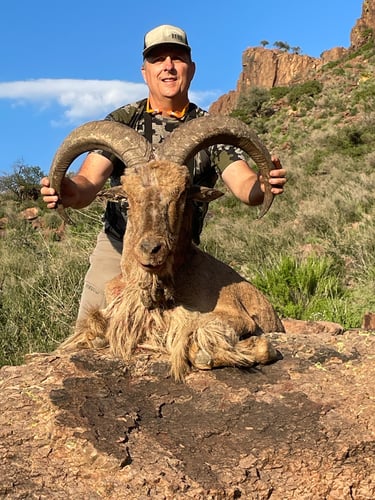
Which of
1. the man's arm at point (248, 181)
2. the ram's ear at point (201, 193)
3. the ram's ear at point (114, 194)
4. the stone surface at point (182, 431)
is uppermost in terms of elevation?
the man's arm at point (248, 181)

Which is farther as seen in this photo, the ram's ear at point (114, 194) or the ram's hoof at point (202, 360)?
the ram's ear at point (114, 194)

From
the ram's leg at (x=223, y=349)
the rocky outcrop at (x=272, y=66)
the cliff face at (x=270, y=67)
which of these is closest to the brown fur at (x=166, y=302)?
the ram's leg at (x=223, y=349)

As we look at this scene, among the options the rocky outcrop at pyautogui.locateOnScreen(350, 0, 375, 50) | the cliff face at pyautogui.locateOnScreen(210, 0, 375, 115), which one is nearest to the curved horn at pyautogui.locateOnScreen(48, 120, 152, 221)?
the rocky outcrop at pyautogui.locateOnScreen(350, 0, 375, 50)

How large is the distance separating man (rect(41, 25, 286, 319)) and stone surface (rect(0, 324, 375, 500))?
5.93ft

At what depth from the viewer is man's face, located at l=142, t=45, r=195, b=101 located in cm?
564

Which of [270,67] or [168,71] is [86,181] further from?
[270,67]

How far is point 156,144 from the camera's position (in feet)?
18.0

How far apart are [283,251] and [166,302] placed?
24.7ft

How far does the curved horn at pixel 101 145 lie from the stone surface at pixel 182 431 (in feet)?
4.59

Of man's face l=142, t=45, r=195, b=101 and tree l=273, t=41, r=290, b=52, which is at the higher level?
tree l=273, t=41, r=290, b=52

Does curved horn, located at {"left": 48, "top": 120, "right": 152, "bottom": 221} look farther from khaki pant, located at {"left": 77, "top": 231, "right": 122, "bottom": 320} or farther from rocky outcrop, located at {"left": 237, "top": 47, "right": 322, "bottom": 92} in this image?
rocky outcrop, located at {"left": 237, "top": 47, "right": 322, "bottom": 92}

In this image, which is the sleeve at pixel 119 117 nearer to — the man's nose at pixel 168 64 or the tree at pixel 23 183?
the man's nose at pixel 168 64

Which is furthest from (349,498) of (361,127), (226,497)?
(361,127)

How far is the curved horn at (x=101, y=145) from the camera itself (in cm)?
432
